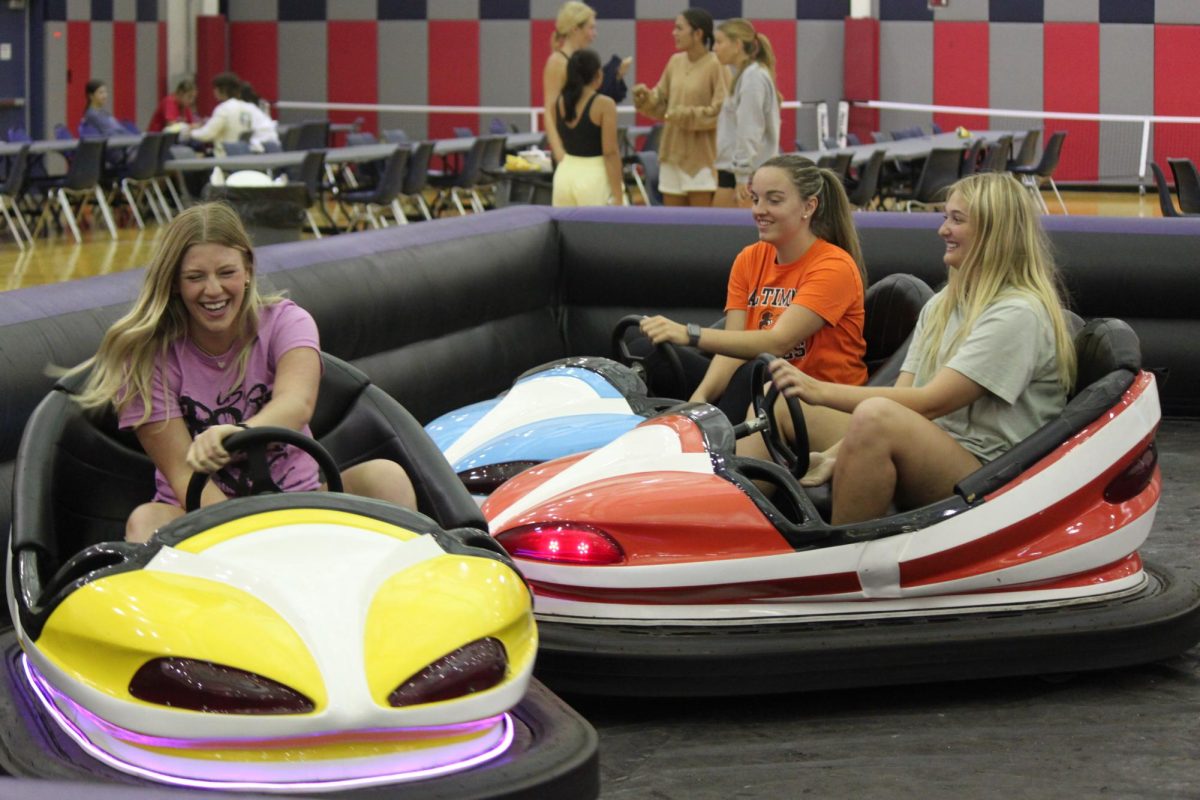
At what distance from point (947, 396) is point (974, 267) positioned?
0.27 metres

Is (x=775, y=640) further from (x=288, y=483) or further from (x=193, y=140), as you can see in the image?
(x=193, y=140)

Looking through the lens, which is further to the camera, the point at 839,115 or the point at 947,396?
the point at 839,115

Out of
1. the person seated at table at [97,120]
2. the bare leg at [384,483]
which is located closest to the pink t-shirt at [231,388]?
the bare leg at [384,483]

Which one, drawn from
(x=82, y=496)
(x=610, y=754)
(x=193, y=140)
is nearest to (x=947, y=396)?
(x=610, y=754)

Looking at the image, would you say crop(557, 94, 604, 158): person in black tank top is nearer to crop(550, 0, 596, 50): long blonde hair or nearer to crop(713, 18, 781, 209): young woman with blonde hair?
crop(550, 0, 596, 50): long blonde hair

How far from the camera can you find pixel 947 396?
3119 mm

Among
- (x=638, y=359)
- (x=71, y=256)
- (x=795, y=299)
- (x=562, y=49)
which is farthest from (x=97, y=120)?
(x=795, y=299)

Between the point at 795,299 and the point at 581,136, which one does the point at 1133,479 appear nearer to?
the point at 795,299

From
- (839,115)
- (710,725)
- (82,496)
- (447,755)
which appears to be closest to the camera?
(447,755)

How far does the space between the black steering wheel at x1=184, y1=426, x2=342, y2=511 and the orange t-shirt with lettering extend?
4.84ft

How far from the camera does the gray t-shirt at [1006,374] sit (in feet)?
10.2

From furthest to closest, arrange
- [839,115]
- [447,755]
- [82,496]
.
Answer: [839,115] → [82,496] → [447,755]

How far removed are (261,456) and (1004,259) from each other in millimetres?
1458

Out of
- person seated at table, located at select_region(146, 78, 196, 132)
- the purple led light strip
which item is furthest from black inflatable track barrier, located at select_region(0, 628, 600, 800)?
person seated at table, located at select_region(146, 78, 196, 132)
